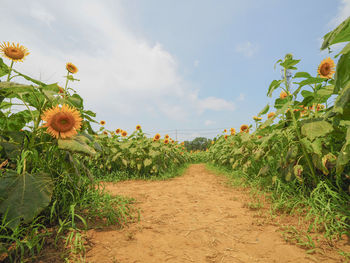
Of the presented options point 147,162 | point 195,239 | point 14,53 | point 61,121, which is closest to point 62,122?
point 61,121

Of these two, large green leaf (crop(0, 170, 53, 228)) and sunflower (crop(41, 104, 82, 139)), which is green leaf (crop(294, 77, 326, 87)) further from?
large green leaf (crop(0, 170, 53, 228))

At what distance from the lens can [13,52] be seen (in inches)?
70.6

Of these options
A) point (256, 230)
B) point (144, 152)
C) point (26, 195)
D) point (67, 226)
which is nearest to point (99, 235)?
point (67, 226)

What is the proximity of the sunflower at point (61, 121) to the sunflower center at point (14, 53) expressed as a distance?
0.77 m

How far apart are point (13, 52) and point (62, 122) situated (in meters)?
0.94

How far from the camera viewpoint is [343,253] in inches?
53.0

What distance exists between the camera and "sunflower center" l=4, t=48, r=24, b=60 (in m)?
1.78

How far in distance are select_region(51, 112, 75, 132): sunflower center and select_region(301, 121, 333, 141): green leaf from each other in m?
1.97

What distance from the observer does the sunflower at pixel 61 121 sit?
1459 mm

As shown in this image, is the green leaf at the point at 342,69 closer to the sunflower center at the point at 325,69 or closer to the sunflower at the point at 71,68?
the sunflower center at the point at 325,69

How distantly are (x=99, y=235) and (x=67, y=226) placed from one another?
10.2 inches

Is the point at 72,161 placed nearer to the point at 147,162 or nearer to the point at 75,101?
the point at 75,101

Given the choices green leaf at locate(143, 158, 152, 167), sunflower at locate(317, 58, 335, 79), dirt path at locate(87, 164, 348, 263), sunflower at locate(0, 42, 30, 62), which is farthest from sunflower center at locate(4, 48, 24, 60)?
green leaf at locate(143, 158, 152, 167)

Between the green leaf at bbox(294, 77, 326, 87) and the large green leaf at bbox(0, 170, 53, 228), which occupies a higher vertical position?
the green leaf at bbox(294, 77, 326, 87)
